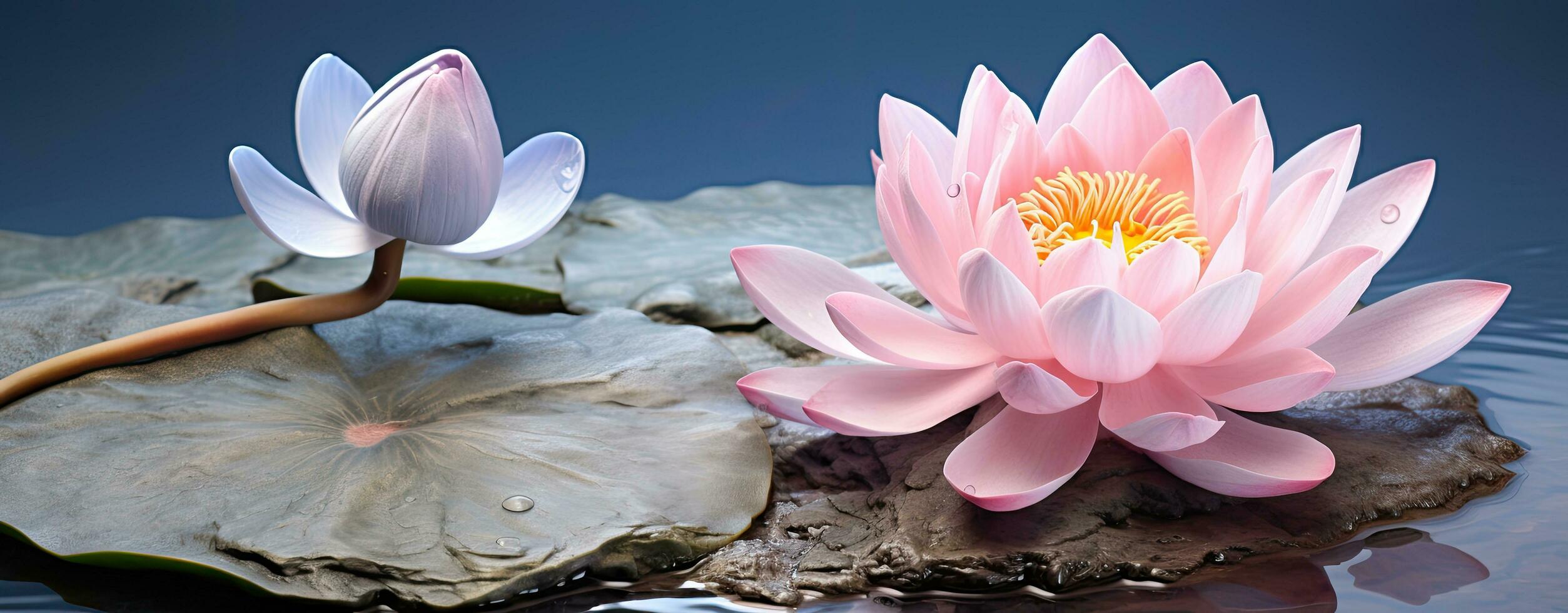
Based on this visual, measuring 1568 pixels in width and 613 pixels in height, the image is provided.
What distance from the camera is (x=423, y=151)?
0.80 m

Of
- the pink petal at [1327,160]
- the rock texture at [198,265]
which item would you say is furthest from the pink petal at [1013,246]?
the rock texture at [198,265]

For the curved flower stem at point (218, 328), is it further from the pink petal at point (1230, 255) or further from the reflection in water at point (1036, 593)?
the pink petal at point (1230, 255)

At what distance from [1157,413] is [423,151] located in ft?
1.90

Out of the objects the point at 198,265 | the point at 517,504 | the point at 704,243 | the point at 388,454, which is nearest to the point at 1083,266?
the point at 517,504

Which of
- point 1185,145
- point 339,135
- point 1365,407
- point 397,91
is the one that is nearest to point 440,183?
point 397,91

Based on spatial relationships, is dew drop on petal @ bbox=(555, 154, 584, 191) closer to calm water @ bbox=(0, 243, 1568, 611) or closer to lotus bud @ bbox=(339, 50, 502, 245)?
lotus bud @ bbox=(339, 50, 502, 245)

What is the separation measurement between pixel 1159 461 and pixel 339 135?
30.3 inches

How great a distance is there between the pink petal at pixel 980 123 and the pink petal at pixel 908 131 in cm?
6

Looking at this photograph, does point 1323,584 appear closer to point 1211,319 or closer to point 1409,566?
point 1409,566

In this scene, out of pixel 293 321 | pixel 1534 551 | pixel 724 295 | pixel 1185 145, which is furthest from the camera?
pixel 724 295

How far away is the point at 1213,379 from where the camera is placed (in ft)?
2.38

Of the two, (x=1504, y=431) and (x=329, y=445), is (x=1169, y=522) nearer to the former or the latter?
(x=1504, y=431)

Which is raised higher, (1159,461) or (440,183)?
(440,183)

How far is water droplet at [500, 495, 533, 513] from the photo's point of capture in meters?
0.71
